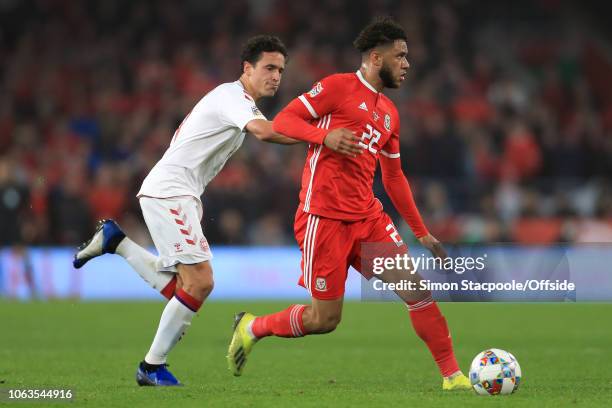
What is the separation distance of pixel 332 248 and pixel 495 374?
1.32 meters

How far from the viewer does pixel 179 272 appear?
7398 mm

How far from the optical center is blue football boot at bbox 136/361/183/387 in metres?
7.38

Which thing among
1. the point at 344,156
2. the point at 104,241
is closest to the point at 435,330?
the point at 344,156

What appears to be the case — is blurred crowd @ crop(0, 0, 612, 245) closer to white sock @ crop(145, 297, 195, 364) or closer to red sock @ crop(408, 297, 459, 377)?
red sock @ crop(408, 297, 459, 377)

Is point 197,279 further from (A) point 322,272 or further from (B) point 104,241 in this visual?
(B) point 104,241

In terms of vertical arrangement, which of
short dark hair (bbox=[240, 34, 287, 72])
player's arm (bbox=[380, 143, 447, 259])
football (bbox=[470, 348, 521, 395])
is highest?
short dark hair (bbox=[240, 34, 287, 72])

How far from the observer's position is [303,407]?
6.25 m

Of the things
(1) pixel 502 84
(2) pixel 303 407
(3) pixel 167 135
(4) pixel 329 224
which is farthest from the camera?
(1) pixel 502 84

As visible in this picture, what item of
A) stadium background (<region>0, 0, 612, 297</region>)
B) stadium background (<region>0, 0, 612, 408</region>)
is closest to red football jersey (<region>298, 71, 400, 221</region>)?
stadium background (<region>0, 0, 612, 408</region>)

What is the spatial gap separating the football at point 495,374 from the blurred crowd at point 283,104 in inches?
393

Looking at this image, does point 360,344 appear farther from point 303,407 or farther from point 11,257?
point 11,257

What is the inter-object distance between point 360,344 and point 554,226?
7.01 metres

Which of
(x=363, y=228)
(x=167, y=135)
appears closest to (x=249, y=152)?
(x=167, y=135)

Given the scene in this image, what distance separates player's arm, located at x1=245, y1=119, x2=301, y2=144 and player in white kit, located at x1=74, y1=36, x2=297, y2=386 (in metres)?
0.30
